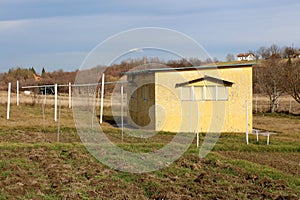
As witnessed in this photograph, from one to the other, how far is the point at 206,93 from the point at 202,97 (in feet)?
0.81

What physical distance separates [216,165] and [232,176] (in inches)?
47.2

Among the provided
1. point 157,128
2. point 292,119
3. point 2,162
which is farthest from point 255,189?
point 292,119

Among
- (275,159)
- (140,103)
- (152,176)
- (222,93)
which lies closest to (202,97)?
(222,93)

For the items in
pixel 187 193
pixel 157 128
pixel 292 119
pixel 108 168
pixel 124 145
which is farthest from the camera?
pixel 292 119

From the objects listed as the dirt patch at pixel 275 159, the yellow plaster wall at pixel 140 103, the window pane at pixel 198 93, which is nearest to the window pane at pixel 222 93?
the window pane at pixel 198 93

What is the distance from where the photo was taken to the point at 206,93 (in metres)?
19.1

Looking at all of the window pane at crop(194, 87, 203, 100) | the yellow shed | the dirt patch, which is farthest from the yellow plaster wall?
the dirt patch

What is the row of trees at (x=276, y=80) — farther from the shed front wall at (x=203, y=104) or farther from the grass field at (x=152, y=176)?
the grass field at (x=152, y=176)

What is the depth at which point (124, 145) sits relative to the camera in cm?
1349

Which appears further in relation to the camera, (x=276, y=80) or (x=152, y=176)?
(x=276, y=80)

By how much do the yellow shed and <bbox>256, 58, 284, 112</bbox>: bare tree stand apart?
1379 cm

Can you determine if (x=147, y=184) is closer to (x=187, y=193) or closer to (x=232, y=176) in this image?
(x=187, y=193)

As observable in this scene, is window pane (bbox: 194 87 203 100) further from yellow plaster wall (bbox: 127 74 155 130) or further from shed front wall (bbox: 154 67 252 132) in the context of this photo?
yellow plaster wall (bbox: 127 74 155 130)

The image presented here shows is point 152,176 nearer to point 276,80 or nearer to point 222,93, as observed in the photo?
point 222,93
